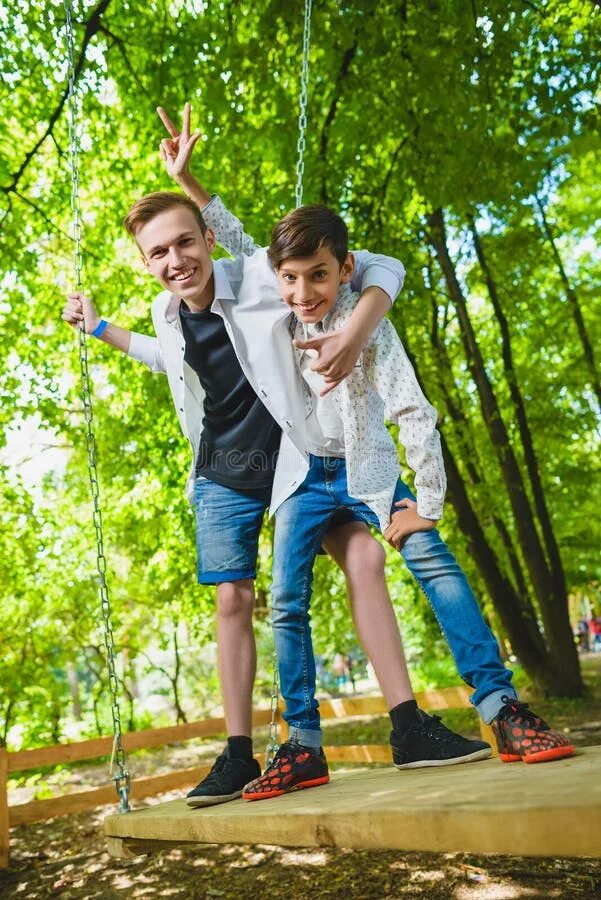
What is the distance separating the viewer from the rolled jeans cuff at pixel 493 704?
2.27m

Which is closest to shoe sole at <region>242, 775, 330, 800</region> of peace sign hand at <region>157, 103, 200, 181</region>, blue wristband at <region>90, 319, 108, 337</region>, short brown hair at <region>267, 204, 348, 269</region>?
short brown hair at <region>267, 204, 348, 269</region>

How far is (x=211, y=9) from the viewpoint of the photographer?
750 cm

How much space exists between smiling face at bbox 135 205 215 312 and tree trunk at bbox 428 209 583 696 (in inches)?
329

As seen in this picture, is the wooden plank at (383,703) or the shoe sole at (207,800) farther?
the wooden plank at (383,703)

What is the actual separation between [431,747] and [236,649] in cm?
77

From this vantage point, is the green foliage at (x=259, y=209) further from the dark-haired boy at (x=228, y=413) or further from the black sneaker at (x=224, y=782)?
the black sneaker at (x=224, y=782)

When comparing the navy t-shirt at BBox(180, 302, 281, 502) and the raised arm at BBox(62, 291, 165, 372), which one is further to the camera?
the raised arm at BBox(62, 291, 165, 372)

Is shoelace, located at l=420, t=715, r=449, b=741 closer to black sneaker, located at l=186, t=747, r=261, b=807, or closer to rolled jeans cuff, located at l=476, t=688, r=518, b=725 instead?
rolled jeans cuff, located at l=476, t=688, r=518, b=725

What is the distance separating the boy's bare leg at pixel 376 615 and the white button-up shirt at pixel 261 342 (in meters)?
0.31

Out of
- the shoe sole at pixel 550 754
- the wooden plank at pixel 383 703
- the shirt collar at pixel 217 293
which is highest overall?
the shirt collar at pixel 217 293

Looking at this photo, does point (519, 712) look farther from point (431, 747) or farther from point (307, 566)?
point (307, 566)

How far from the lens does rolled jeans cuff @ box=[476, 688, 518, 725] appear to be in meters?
2.27

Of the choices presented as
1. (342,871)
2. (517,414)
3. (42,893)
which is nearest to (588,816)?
(342,871)

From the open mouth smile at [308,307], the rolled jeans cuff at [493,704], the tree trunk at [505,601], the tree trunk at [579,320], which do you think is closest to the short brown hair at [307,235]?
the open mouth smile at [308,307]
